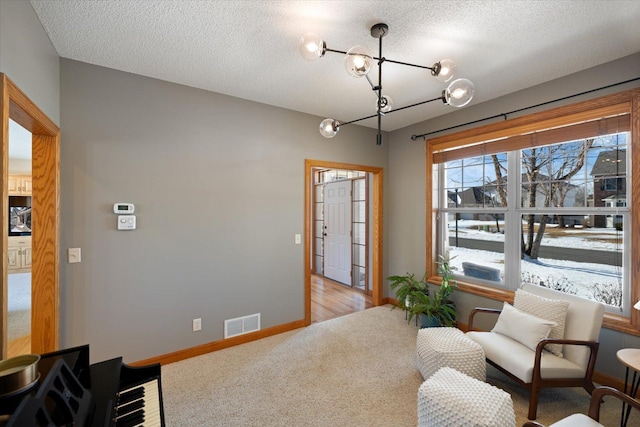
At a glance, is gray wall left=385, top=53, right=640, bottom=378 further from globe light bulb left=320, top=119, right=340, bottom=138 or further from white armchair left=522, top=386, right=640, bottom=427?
globe light bulb left=320, top=119, right=340, bottom=138

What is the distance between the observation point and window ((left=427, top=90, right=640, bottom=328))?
2.39 meters

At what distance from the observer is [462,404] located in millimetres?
1531

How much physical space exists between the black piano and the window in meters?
3.28

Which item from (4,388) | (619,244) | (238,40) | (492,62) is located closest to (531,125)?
(492,62)

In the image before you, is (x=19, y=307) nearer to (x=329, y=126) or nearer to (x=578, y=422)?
(x=329, y=126)

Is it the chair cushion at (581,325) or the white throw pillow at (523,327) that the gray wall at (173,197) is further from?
the white throw pillow at (523,327)

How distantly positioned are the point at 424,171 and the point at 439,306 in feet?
5.81

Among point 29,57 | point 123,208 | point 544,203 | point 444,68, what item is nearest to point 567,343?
point 544,203

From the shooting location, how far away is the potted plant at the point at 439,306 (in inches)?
126

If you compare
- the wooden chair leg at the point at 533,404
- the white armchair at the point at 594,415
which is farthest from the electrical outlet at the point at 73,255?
the wooden chair leg at the point at 533,404

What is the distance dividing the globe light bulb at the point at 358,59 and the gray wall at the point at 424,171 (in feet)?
7.32

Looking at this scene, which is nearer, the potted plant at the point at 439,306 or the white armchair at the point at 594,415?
the white armchair at the point at 594,415

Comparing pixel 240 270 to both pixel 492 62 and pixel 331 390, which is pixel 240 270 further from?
pixel 492 62

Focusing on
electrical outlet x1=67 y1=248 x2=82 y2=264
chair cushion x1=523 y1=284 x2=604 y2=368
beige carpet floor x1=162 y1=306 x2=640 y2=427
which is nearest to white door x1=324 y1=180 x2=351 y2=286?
beige carpet floor x1=162 y1=306 x2=640 y2=427
